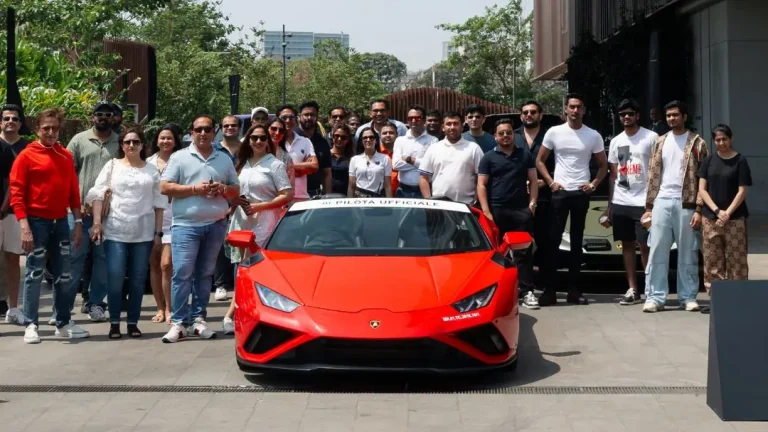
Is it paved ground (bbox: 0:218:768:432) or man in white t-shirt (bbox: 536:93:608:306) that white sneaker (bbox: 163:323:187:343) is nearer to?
paved ground (bbox: 0:218:768:432)

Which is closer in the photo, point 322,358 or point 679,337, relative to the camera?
point 322,358

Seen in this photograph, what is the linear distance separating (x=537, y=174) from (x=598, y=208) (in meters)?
1.46

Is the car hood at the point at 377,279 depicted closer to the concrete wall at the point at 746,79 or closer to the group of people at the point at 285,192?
the group of people at the point at 285,192

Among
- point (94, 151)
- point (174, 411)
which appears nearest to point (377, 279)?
point (174, 411)

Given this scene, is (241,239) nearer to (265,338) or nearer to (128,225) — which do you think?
(265,338)

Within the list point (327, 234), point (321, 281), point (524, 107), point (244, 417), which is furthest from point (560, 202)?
point (244, 417)

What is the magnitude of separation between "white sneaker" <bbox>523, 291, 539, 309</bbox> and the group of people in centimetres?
2

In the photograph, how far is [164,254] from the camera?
1116 centimetres

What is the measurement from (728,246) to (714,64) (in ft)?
45.2

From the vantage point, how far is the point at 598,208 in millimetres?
13797

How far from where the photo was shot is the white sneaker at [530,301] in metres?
12.2

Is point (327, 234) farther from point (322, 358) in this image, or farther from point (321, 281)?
point (322, 358)

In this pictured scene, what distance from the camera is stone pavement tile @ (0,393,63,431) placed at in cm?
718

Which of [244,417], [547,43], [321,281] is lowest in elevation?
[244,417]
